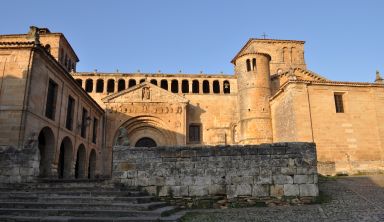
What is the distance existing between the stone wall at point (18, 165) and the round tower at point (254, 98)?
59.8ft

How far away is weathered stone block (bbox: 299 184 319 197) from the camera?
9.89 metres

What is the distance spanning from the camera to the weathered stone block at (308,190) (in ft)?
32.4

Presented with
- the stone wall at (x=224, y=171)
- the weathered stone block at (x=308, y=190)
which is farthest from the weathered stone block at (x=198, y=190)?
the weathered stone block at (x=308, y=190)

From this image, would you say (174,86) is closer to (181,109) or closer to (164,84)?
(164,84)

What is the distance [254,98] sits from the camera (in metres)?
28.0

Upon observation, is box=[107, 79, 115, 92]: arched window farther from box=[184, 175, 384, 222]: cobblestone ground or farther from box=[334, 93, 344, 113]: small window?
box=[184, 175, 384, 222]: cobblestone ground

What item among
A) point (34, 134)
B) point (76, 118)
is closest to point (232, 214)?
point (34, 134)

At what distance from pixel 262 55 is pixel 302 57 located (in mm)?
10623

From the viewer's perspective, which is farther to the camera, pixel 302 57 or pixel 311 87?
pixel 302 57

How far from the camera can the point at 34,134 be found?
546 inches

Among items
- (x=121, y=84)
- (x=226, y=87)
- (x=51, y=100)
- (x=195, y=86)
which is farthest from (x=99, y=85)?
(x=51, y=100)

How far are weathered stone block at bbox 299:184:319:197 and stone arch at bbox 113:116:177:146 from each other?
18.3 m

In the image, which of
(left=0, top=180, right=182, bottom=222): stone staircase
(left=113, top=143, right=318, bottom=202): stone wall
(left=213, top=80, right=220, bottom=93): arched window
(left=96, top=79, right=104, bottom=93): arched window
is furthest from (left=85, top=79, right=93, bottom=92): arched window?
(left=113, top=143, right=318, bottom=202): stone wall

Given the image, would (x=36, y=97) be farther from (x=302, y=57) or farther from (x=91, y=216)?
(x=302, y=57)
